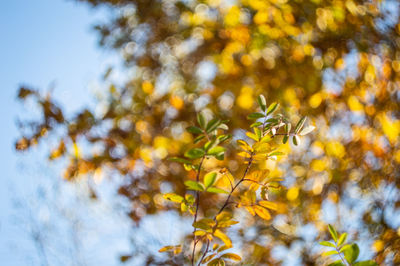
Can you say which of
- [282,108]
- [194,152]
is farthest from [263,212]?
[282,108]

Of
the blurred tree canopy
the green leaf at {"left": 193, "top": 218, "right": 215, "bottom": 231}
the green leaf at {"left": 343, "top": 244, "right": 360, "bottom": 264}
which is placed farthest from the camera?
the blurred tree canopy

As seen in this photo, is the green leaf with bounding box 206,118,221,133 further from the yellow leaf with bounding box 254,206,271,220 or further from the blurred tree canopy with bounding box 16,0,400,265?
the blurred tree canopy with bounding box 16,0,400,265

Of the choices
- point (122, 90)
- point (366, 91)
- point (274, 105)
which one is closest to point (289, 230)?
point (366, 91)

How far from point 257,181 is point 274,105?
9.1 inches

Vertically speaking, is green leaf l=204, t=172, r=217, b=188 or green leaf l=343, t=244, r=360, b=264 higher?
green leaf l=204, t=172, r=217, b=188

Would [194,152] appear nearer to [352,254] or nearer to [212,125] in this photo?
[212,125]

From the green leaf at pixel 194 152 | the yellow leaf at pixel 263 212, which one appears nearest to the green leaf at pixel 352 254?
the yellow leaf at pixel 263 212

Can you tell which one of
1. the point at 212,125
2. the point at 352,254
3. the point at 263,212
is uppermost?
the point at 212,125

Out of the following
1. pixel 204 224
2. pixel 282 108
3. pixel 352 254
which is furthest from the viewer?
pixel 282 108

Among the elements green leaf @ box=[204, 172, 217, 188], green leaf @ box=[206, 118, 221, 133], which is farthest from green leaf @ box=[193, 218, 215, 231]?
green leaf @ box=[206, 118, 221, 133]

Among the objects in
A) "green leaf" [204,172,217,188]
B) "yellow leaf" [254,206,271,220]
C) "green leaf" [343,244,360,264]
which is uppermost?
"green leaf" [204,172,217,188]

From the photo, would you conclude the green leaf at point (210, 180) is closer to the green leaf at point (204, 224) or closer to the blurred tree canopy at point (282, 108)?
the green leaf at point (204, 224)

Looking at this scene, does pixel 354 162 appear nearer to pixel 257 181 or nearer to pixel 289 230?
pixel 289 230

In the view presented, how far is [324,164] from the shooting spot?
2.16 metres
